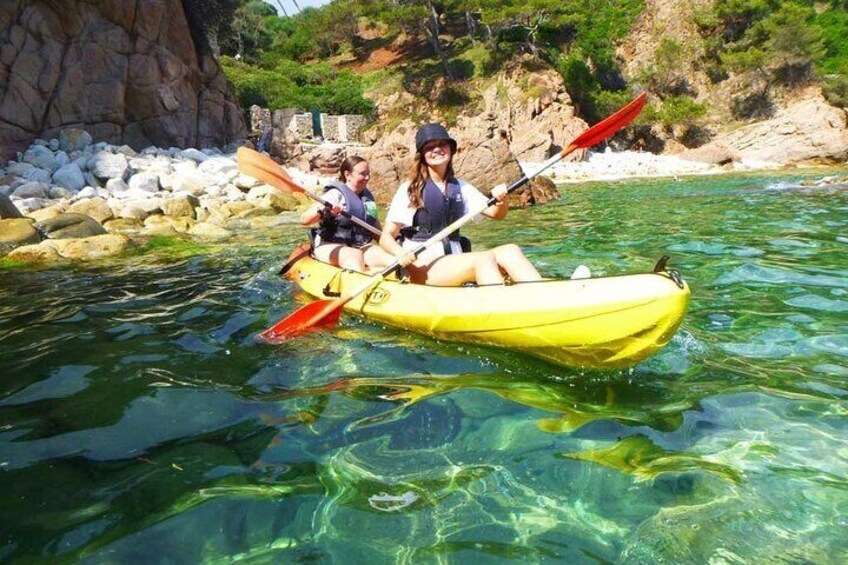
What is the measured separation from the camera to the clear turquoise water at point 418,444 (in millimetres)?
1921

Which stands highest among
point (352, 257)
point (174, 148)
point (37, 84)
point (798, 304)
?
point (37, 84)

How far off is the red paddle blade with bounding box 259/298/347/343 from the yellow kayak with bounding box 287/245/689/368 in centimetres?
53

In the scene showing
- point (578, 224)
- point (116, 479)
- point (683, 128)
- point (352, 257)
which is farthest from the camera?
point (683, 128)

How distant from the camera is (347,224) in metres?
6.08

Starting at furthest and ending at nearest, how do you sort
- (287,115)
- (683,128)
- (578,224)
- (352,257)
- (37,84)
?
(683,128)
(287,115)
(37,84)
(578,224)
(352,257)

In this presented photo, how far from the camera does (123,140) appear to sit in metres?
18.3

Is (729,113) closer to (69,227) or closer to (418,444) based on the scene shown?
(69,227)

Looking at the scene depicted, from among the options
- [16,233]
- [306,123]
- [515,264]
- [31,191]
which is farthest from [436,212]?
Answer: [306,123]

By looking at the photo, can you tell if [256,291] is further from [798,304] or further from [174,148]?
[174,148]

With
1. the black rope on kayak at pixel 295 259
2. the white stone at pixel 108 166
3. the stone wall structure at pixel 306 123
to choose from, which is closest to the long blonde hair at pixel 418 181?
the black rope on kayak at pixel 295 259

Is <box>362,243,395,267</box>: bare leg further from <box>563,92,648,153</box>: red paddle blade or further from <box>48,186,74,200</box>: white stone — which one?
<box>48,186,74,200</box>: white stone

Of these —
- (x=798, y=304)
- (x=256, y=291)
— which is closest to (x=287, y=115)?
(x=256, y=291)

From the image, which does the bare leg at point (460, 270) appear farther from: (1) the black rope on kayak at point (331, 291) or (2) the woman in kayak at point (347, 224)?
(2) the woman in kayak at point (347, 224)

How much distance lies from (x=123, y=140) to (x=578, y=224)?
14813mm
